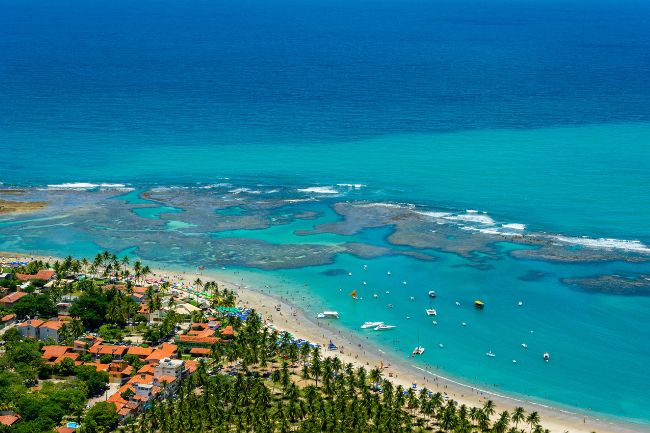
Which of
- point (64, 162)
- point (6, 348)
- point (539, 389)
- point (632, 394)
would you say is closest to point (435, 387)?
point (539, 389)

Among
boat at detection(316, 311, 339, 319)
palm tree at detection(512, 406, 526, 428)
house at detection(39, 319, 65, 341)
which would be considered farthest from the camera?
boat at detection(316, 311, 339, 319)

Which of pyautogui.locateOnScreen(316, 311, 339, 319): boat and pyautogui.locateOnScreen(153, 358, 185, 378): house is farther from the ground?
pyautogui.locateOnScreen(316, 311, 339, 319): boat

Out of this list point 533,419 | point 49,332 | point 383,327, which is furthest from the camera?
point 383,327

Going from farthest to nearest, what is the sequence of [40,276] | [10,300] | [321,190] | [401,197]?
[321,190]
[401,197]
[40,276]
[10,300]

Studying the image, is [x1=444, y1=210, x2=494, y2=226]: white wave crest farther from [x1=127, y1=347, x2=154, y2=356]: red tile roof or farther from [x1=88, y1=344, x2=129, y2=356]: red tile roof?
[x1=88, y1=344, x2=129, y2=356]: red tile roof

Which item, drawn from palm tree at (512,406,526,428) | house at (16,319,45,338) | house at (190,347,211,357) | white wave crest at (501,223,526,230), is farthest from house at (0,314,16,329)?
white wave crest at (501,223,526,230)

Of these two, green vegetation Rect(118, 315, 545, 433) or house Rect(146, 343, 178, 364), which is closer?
green vegetation Rect(118, 315, 545, 433)

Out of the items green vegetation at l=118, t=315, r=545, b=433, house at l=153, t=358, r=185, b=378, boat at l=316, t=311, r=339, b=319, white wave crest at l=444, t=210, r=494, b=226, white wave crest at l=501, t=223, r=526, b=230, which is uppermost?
white wave crest at l=444, t=210, r=494, b=226

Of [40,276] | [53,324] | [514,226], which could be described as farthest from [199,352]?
[514,226]

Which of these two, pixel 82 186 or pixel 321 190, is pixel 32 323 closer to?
pixel 82 186
